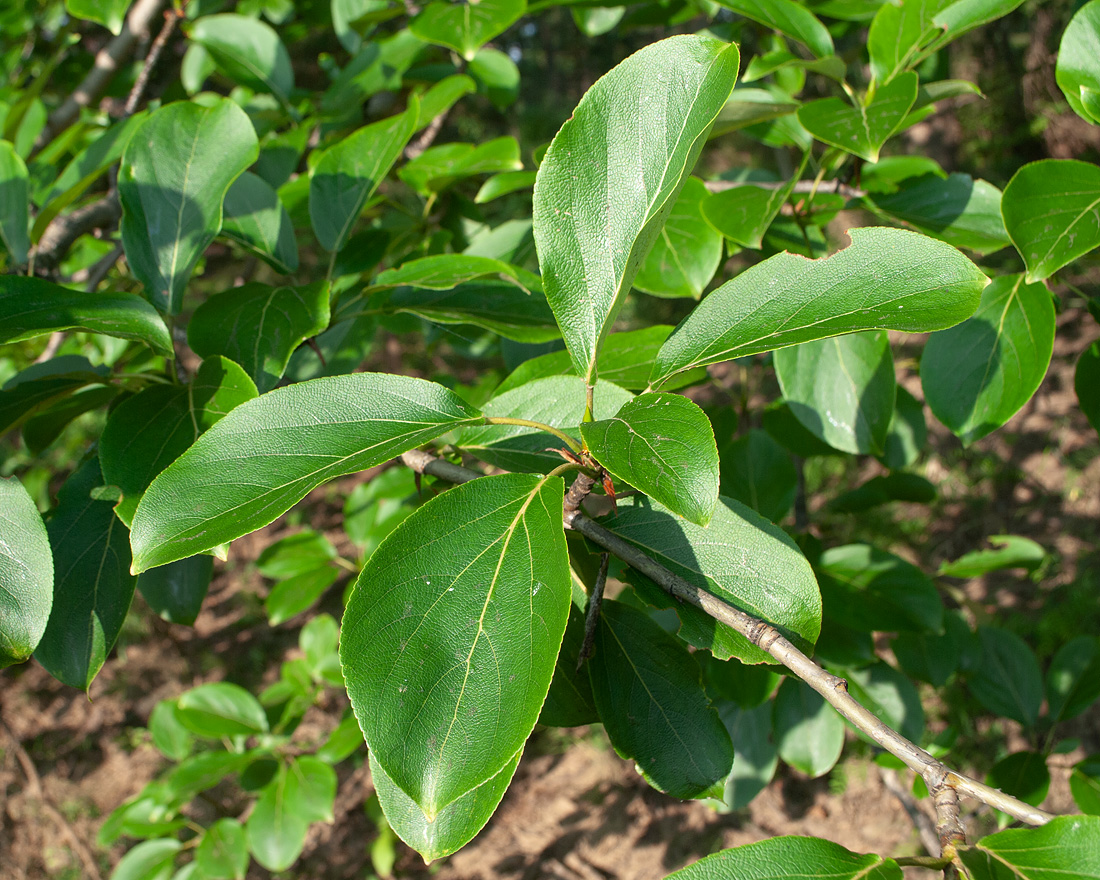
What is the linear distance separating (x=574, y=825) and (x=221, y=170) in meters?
2.63

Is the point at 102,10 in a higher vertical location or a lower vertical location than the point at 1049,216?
higher

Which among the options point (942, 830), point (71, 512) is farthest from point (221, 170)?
point (942, 830)

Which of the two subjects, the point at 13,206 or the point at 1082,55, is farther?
the point at 13,206

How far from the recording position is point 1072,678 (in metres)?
1.72

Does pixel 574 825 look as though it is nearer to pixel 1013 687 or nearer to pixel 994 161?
pixel 1013 687

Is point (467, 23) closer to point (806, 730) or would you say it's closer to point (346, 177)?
point (346, 177)

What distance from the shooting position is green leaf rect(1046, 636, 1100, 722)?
1.61 m

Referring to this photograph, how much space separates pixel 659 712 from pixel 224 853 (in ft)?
5.17

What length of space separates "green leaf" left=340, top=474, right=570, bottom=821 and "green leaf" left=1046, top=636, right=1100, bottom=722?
5.27 ft

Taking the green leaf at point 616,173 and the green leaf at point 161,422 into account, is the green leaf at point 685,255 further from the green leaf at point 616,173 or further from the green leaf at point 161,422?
the green leaf at point 161,422

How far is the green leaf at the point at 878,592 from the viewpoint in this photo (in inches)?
44.3

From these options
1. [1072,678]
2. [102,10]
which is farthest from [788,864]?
[102,10]

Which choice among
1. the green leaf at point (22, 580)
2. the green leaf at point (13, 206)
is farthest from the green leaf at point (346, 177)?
the green leaf at point (22, 580)

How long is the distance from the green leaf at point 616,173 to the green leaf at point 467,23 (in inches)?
27.8
